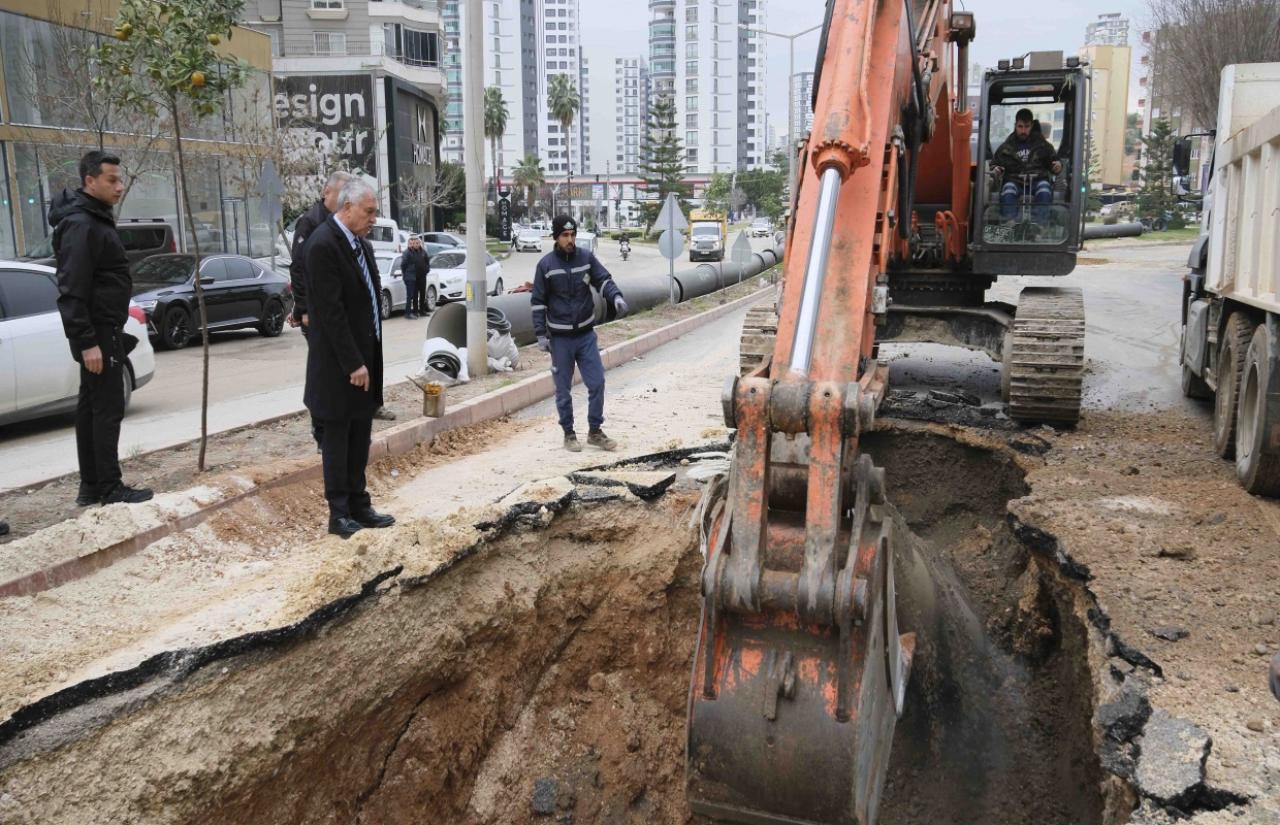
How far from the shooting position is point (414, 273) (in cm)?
2039

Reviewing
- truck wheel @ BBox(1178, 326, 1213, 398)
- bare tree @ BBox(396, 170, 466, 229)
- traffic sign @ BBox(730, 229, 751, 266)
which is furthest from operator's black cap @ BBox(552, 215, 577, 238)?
bare tree @ BBox(396, 170, 466, 229)

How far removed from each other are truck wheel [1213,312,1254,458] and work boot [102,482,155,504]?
23.7 feet

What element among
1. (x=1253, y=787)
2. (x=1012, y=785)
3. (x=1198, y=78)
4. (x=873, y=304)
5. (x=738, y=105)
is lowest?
(x=1012, y=785)

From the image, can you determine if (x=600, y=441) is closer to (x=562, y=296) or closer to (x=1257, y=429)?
(x=562, y=296)

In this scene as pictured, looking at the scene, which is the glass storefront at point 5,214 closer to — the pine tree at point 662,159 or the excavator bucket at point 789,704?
Answer: the excavator bucket at point 789,704

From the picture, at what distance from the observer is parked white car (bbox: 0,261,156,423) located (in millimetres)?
8297

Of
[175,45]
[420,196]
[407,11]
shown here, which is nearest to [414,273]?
[175,45]

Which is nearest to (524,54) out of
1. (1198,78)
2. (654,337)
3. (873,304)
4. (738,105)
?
(738,105)

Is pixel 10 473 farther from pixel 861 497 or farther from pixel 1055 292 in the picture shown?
pixel 1055 292

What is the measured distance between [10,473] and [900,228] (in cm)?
647

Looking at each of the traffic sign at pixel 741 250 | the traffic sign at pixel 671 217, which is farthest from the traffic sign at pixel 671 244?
the traffic sign at pixel 741 250

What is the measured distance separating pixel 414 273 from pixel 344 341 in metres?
15.6

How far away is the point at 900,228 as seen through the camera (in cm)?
707

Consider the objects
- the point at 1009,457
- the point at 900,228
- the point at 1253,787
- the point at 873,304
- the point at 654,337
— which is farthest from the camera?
the point at 654,337
